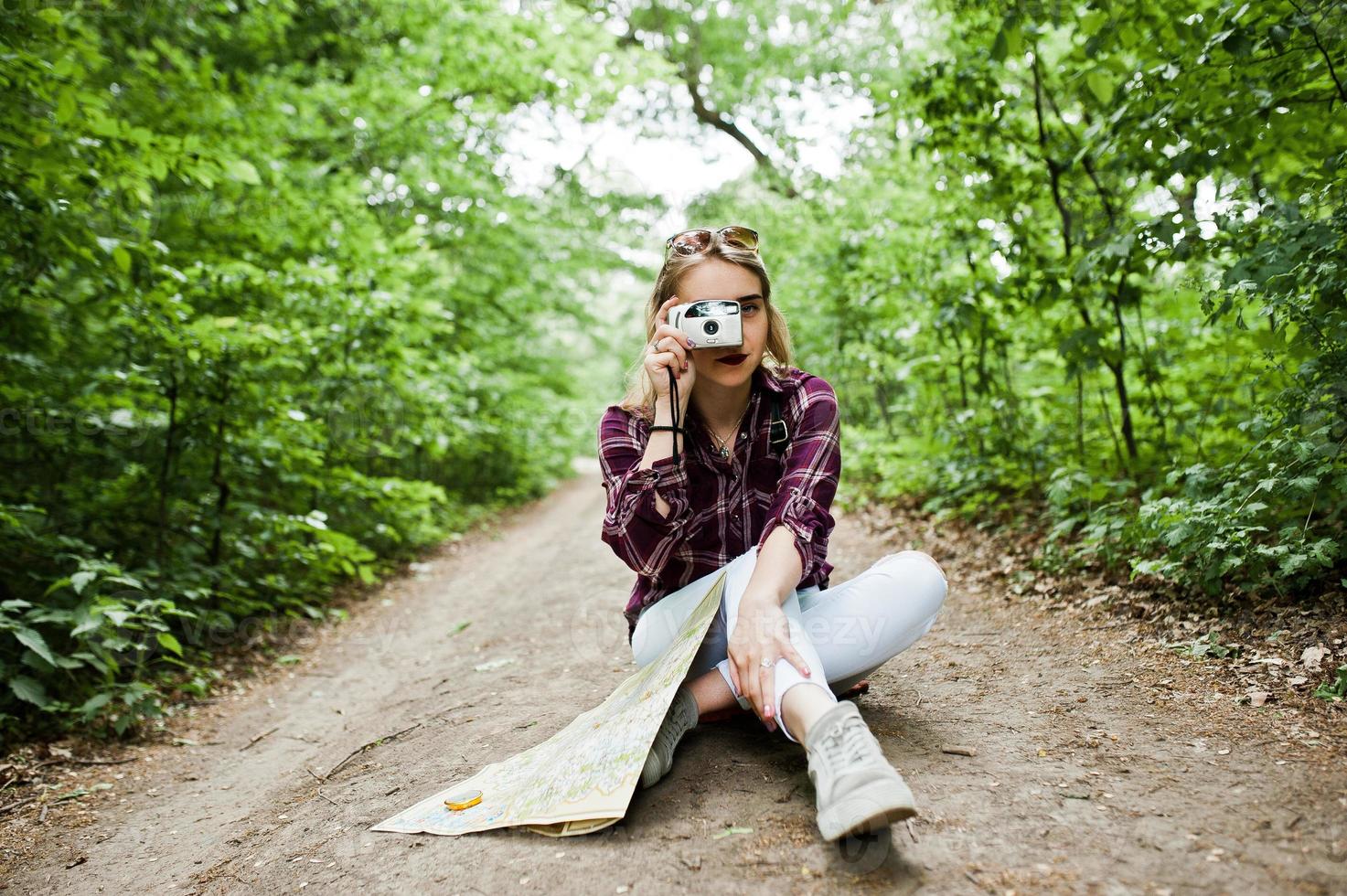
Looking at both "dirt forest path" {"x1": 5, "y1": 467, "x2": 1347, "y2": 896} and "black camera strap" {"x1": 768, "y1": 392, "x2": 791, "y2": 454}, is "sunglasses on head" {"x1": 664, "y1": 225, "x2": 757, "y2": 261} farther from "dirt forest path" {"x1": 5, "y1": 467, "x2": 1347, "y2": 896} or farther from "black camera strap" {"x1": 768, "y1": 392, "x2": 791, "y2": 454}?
"dirt forest path" {"x1": 5, "y1": 467, "x2": 1347, "y2": 896}

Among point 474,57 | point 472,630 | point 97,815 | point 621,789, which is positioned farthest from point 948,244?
point 474,57

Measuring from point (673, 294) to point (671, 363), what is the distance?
11.5 inches

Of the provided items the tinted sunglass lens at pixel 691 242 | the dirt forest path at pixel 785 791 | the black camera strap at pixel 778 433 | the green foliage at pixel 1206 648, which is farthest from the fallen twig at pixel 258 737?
the green foliage at pixel 1206 648

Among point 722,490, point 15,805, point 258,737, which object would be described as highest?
point 722,490

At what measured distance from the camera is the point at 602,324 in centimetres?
1319

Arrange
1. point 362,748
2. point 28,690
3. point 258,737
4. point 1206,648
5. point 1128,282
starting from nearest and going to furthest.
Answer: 1. point 1206,648
2. point 362,748
3. point 28,690
4. point 258,737
5. point 1128,282

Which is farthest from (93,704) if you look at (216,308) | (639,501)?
(639,501)

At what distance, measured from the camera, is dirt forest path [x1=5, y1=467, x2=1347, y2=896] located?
140 cm

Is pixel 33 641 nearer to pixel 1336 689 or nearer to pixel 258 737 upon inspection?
pixel 258 737

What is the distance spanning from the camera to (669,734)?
72.9 inches

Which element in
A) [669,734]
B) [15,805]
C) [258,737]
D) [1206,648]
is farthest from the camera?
[258,737]

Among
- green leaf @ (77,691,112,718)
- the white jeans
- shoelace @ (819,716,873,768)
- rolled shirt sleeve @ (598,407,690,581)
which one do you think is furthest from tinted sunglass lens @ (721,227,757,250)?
green leaf @ (77,691,112,718)

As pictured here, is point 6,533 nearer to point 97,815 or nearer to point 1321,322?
point 97,815

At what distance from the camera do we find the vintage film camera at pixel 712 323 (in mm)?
2105
